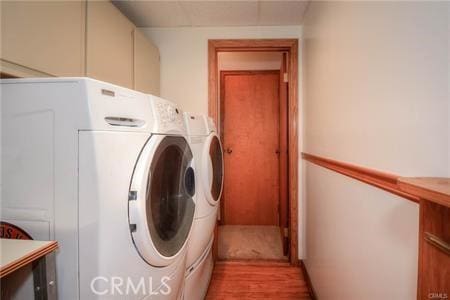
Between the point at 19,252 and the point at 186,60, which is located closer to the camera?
the point at 19,252

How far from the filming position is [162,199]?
3.26ft

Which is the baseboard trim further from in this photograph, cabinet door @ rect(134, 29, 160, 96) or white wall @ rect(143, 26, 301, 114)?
cabinet door @ rect(134, 29, 160, 96)

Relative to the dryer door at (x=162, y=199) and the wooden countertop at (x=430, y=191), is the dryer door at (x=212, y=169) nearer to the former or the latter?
the dryer door at (x=162, y=199)

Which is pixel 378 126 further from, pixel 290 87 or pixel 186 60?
pixel 186 60

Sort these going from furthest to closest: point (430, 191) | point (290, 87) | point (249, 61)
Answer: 1. point (249, 61)
2. point (290, 87)
3. point (430, 191)

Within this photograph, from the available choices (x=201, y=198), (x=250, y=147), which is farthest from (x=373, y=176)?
(x=250, y=147)

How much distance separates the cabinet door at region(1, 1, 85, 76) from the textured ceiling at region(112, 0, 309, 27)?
2.42ft

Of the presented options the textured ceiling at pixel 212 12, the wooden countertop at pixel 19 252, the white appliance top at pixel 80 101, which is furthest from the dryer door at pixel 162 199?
the textured ceiling at pixel 212 12

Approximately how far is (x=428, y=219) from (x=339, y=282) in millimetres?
904

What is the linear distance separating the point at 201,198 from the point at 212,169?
0.83 ft

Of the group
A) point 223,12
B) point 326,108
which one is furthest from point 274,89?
point 326,108

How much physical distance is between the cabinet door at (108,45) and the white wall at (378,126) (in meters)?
1.27

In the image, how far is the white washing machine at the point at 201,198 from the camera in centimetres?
135

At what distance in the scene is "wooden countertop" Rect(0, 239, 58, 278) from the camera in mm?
574
